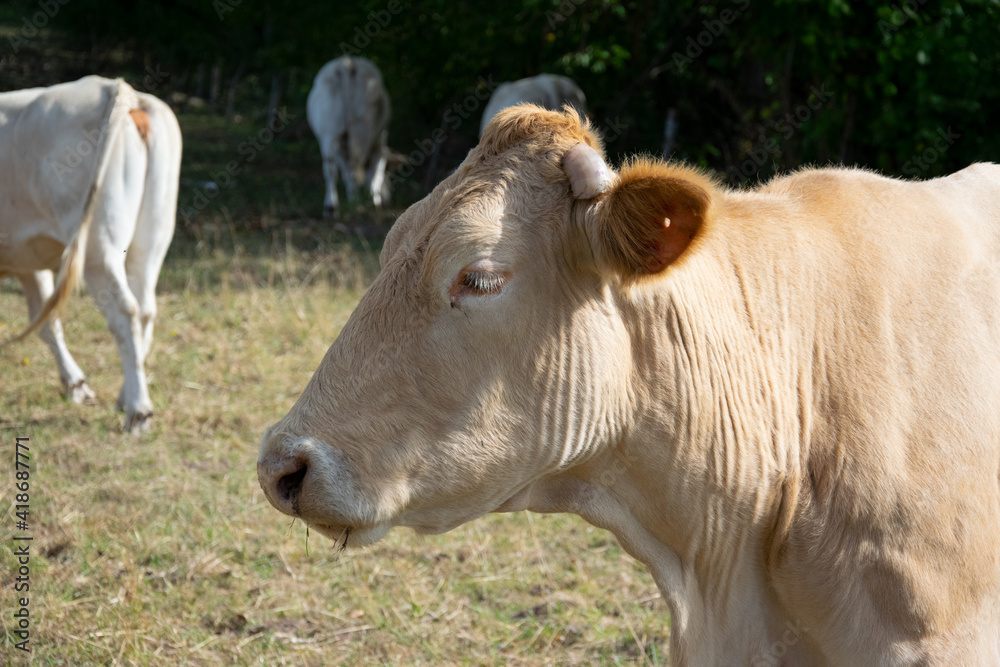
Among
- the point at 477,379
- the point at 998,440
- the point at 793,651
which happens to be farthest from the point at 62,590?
the point at 998,440

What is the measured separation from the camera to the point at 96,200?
5.34 metres

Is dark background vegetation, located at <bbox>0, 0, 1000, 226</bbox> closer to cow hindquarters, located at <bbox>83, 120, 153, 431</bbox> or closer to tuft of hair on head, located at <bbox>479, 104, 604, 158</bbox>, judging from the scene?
tuft of hair on head, located at <bbox>479, 104, 604, 158</bbox>

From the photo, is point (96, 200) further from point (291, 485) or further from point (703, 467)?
point (703, 467)

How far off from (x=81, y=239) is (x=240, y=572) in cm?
241

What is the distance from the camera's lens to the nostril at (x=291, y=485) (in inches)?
70.6

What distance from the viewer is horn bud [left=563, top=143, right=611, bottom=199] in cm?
187

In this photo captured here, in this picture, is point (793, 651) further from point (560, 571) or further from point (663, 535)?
point (560, 571)

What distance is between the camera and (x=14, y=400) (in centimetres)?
583

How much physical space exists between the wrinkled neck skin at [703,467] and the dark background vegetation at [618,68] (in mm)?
722

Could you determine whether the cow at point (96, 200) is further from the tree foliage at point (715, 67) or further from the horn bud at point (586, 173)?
the horn bud at point (586, 173)

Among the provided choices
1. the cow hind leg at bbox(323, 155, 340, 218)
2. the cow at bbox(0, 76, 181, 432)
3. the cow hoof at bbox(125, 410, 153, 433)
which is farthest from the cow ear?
the cow hind leg at bbox(323, 155, 340, 218)

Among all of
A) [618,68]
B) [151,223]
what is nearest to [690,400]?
[151,223]

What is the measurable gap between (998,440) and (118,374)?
5.90 metres

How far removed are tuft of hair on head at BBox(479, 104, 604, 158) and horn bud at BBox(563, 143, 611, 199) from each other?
85mm
